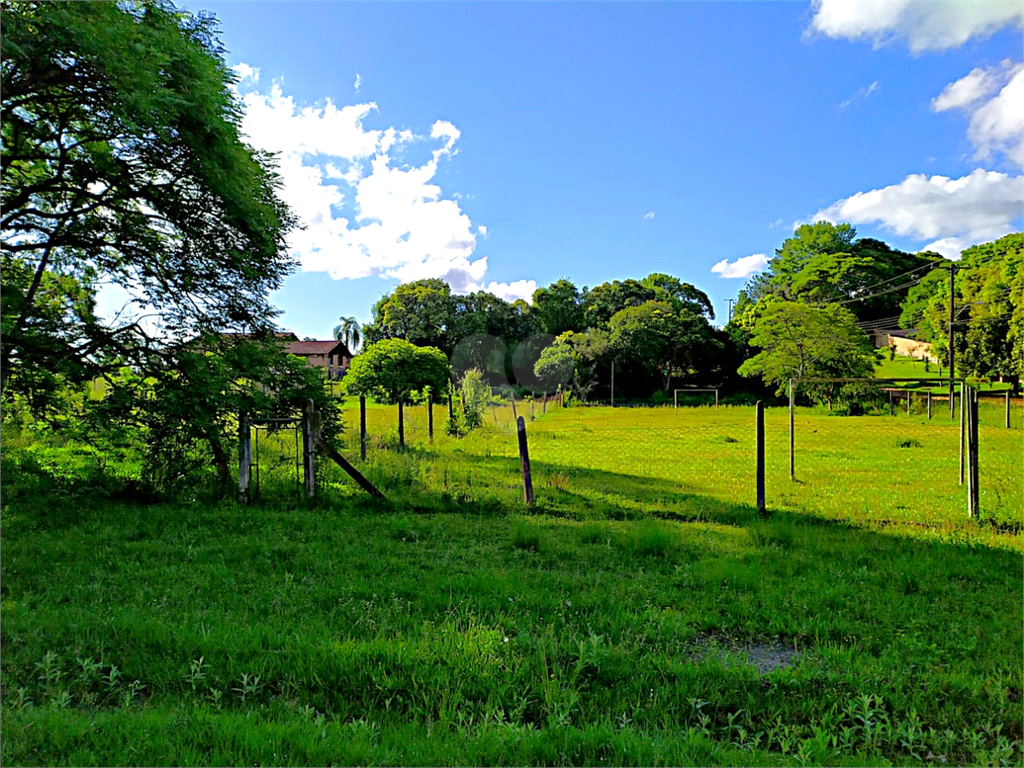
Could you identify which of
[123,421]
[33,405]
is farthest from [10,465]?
[123,421]

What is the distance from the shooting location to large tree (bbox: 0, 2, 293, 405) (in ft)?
22.5

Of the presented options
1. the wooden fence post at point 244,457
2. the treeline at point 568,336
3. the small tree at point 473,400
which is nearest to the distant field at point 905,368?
the treeline at point 568,336

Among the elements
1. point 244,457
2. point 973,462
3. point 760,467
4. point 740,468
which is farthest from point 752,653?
point 740,468

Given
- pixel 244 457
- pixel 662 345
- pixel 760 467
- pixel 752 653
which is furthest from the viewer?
pixel 662 345

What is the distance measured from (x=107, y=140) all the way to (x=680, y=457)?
13135 mm

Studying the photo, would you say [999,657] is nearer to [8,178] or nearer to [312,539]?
[312,539]

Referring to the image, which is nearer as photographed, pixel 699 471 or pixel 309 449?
pixel 309 449

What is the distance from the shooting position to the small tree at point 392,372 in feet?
55.7

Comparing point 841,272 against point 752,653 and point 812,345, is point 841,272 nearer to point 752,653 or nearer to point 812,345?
point 812,345

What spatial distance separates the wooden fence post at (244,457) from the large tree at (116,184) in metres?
1.89

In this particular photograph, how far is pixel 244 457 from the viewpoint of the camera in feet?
27.2

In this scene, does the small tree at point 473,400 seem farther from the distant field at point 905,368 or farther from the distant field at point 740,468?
the distant field at point 905,368

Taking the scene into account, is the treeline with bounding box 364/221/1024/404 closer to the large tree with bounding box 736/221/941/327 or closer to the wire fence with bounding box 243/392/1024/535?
the large tree with bounding box 736/221/941/327

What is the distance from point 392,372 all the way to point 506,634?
1370 centimetres
